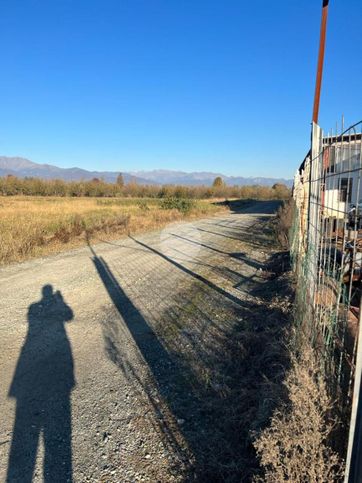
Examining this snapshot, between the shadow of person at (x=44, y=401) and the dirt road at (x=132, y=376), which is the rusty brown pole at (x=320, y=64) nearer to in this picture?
the dirt road at (x=132, y=376)

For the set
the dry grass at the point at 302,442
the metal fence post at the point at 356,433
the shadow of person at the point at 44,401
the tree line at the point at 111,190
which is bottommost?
the shadow of person at the point at 44,401

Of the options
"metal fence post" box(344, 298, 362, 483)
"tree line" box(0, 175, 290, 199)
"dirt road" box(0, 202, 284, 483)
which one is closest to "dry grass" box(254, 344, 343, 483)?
→ "metal fence post" box(344, 298, 362, 483)

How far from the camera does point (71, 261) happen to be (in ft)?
31.7

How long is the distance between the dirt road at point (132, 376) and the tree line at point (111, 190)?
53.6 m

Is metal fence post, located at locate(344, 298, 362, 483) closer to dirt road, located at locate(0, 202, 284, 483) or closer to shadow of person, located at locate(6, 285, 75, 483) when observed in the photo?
dirt road, located at locate(0, 202, 284, 483)

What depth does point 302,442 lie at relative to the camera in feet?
6.60

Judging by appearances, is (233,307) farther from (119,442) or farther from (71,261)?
(71,261)

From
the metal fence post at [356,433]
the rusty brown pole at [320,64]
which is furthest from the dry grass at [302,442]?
the rusty brown pole at [320,64]

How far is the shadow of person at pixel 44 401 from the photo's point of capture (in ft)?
8.47

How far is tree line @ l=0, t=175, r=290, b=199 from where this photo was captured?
210 feet

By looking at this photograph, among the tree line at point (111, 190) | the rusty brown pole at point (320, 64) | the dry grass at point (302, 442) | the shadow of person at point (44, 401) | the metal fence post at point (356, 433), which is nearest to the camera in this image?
the metal fence post at point (356, 433)

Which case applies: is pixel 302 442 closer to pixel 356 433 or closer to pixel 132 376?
pixel 356 433

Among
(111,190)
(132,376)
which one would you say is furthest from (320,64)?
(111,190)

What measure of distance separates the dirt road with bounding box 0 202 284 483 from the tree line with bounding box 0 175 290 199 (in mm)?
53634
